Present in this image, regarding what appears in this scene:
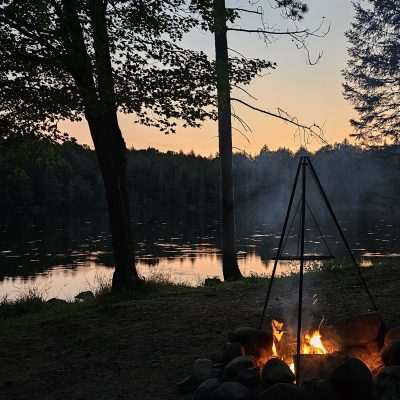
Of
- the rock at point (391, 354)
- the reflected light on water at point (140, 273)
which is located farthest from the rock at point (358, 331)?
the reflected light on water at point (140, 273)

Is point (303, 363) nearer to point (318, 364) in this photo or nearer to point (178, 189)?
point (318, 364)

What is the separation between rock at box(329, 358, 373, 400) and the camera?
5148 millimetres

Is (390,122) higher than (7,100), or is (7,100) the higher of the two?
(390,122)

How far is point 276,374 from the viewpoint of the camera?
554 centimetres

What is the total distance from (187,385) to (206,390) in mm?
595

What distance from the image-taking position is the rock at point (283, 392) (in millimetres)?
5059

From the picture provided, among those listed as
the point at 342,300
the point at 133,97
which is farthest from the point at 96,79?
the point at 342,300

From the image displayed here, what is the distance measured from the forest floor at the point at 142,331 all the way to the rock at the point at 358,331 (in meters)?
1.84

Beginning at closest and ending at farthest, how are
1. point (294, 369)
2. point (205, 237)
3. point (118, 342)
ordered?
1. point (294, 369)
2. point (118, 342)
3. point (205, 237)

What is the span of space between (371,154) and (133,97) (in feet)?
69.3

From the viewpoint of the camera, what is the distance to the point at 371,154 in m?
28.3

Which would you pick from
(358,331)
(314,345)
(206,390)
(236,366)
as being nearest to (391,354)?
(358,331)

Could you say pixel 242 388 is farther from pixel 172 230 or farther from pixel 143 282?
pixel 172 230

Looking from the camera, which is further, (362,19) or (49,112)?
(362,19)
